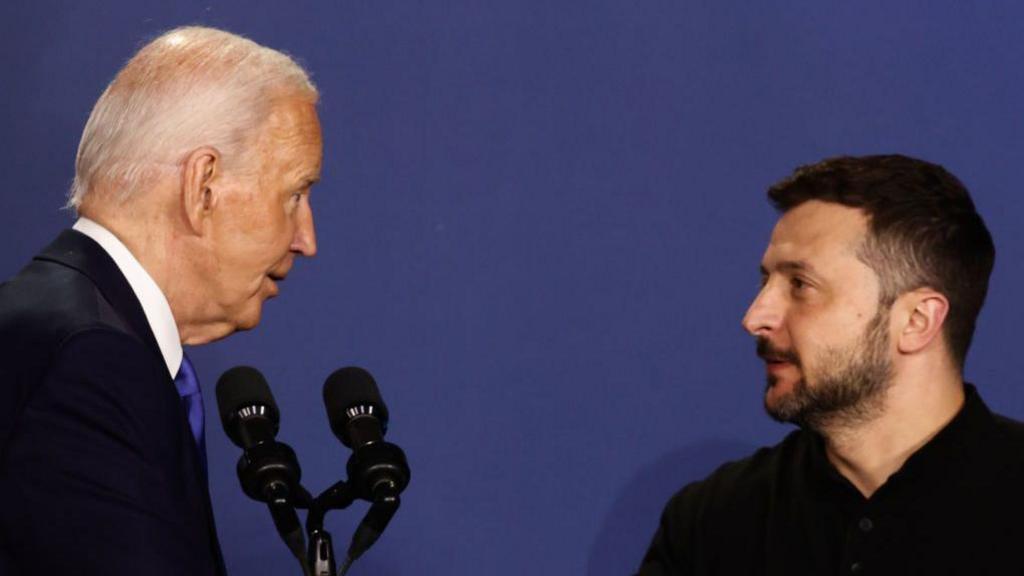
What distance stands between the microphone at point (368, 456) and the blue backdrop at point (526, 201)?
27.7 inches

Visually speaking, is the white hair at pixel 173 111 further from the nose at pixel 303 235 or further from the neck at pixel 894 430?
the neck at pixel 894 430

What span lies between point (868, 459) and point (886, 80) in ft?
1.99

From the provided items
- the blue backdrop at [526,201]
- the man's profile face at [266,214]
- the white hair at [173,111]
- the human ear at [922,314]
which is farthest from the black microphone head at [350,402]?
the blue backdrop at [526,201]

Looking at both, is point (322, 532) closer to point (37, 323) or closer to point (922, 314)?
point (37, 323)

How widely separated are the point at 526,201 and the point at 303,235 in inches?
27.3

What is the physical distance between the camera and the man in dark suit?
107 cm

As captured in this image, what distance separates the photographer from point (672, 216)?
2039 millimetres

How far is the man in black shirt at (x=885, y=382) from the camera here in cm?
157

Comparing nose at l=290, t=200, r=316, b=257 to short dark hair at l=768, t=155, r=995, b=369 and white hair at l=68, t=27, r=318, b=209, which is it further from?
short dark hair at l=768, t=155, r=995, b=369

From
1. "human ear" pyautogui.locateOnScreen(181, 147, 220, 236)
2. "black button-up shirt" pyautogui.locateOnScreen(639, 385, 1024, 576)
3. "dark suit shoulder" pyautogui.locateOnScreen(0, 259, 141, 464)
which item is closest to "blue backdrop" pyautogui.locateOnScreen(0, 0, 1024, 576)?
"black button-up shirt" pyautogui.locateOnScreen(639, 385, 1024, 576)

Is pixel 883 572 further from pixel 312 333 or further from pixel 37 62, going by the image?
pixel 37 62

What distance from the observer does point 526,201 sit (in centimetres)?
204

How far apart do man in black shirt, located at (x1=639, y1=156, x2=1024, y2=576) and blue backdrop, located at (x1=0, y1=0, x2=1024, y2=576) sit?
36 cm

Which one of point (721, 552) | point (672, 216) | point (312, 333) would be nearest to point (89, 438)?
point (721, 552)
